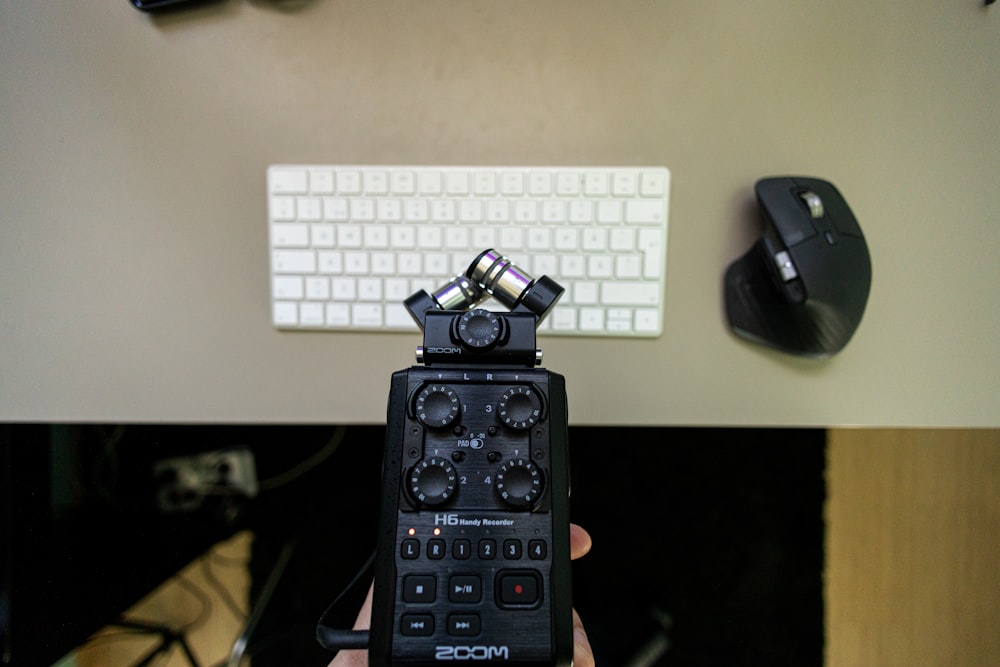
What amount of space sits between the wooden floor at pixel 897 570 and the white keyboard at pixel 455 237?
47cm

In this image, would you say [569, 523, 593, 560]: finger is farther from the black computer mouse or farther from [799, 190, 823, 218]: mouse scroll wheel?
[799, 190, 823, 218]: mouse scroll wheel

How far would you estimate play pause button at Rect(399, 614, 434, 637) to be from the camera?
37cm

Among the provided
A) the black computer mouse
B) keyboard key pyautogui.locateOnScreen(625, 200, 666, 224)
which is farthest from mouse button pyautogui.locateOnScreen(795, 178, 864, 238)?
keyboard key pyautogui.locateOnScreen(625, 200, 666, 224)

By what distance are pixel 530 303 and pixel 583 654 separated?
0.34m

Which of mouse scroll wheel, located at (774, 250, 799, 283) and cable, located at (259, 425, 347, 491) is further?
cable, located at (259, 425, 347, 491)

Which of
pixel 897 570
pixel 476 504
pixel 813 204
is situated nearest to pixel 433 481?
pixel 476 504

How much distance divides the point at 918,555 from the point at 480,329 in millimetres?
744

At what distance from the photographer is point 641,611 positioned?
2.79 ft

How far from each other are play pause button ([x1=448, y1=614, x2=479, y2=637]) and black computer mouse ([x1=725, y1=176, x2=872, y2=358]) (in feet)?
1.42

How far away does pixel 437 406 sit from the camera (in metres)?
0.40

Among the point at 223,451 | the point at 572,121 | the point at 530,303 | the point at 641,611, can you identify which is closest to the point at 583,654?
the point at 530,303

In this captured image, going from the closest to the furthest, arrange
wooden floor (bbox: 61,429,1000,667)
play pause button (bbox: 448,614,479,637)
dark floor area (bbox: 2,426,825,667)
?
1. play pause button (bbox: 448,614,479,637)
2. wooden floor (bbox: 61,429,1000,667)
3. dark floor area (bbox: 2,426,825,667)

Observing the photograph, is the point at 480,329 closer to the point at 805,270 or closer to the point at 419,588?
the point at 419,588

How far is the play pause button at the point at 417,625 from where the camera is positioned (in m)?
0.37
